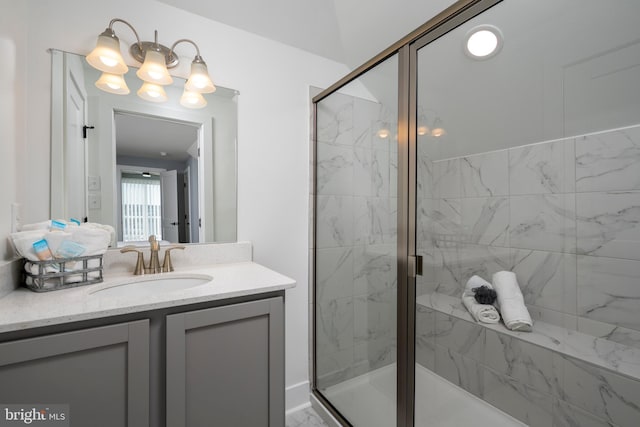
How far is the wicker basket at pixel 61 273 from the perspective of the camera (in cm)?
99

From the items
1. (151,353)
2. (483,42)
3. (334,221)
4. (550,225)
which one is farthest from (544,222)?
(151,353)

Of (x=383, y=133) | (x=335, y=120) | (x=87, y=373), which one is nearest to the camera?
(x=87, y=373)

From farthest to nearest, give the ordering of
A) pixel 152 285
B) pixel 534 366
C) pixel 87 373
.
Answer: pixel 152 285
pixel 534 366
pixel 87 373

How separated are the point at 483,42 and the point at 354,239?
41.5 inches

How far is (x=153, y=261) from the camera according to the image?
135cm

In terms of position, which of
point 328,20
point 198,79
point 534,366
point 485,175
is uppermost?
point 328,20

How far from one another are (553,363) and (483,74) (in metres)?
1.14

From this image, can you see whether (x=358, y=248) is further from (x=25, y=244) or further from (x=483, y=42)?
(x=25, y=244)

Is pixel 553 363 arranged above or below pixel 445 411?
above

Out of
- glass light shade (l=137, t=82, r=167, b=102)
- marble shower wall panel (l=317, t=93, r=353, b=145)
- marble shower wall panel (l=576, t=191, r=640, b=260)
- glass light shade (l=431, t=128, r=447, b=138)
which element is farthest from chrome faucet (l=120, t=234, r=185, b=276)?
marble shower wall panel (l=576, t=191, r=640, b=260)

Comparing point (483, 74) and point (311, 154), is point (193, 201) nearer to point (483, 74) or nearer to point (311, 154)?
point (311, 154)

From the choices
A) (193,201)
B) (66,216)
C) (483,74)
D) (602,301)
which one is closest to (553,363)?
(602,301)

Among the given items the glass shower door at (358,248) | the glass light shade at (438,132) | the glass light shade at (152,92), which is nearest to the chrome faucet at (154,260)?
the glass light shade at (152,92)

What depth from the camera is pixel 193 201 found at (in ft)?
5.03
